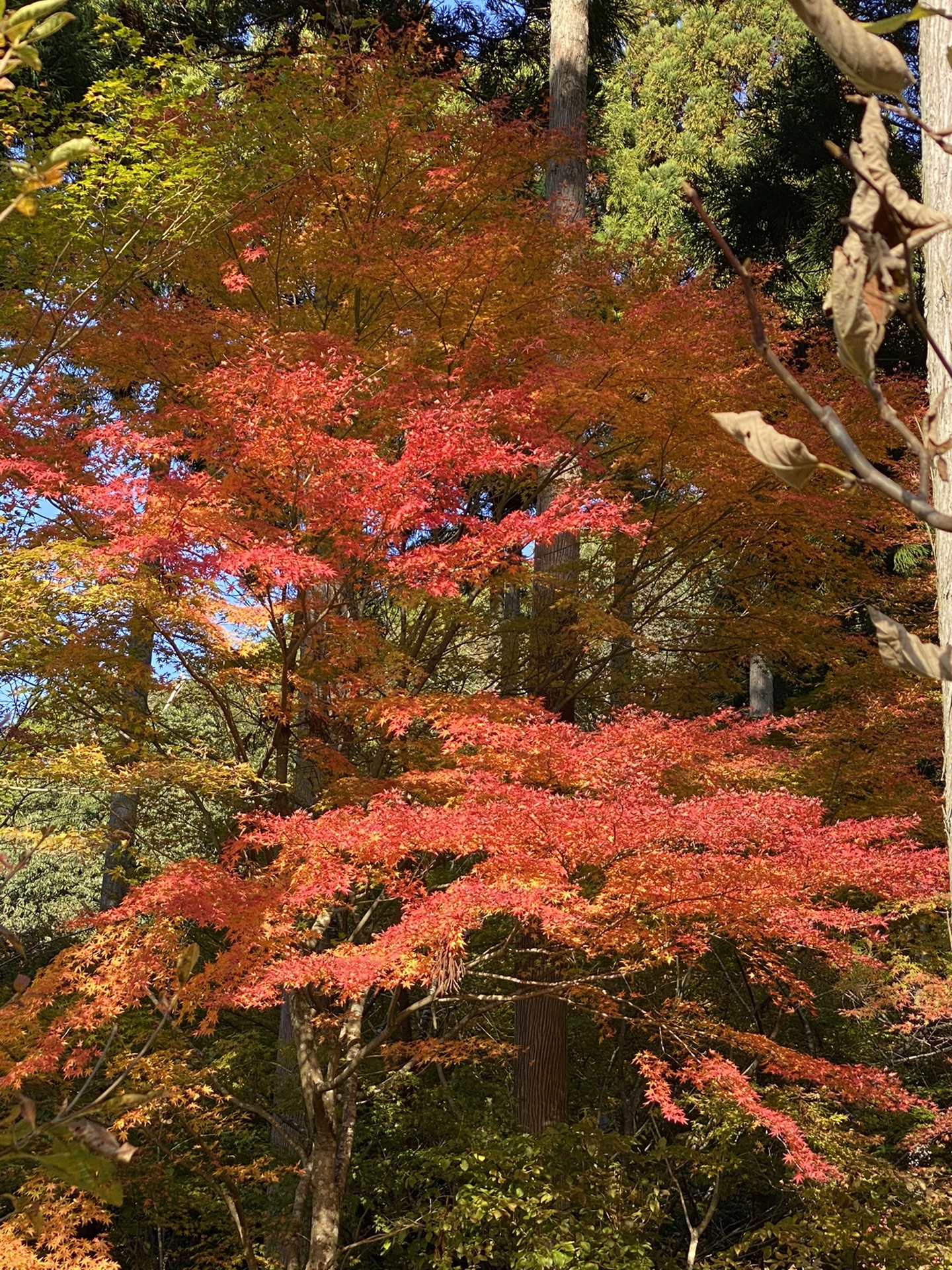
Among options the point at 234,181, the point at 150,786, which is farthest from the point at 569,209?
the point at 150,786

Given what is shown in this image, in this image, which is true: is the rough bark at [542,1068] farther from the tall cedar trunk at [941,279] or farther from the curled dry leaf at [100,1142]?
the curled dry leaf at [100,1142]

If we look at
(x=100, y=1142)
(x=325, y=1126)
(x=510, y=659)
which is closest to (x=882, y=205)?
(x=100, y=1142)

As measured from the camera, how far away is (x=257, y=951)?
5.98 meters

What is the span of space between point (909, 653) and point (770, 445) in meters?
0.19

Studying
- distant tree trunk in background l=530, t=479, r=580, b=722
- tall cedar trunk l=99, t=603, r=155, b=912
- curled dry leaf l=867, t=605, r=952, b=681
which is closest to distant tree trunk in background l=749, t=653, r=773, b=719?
distant tree trunk in background l=530, t=479, r=580, b=722

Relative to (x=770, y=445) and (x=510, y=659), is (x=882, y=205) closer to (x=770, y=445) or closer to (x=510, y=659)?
(x=770, y=445)

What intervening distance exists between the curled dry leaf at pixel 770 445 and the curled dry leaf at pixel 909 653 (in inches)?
4.9

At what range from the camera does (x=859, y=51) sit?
0.79 m

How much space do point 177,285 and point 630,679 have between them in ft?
17.0

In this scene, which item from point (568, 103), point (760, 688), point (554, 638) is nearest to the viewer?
point (554, 638)

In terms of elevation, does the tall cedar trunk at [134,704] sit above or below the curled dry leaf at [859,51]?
above

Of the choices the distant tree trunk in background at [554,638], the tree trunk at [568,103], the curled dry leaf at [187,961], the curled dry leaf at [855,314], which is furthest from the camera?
the tree trunk at [568,103]

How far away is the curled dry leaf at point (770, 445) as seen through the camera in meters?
0.78

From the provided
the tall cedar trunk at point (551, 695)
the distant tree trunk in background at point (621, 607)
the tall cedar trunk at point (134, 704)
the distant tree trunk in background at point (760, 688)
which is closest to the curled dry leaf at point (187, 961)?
the tall cedar trunk at point (134, 704)
